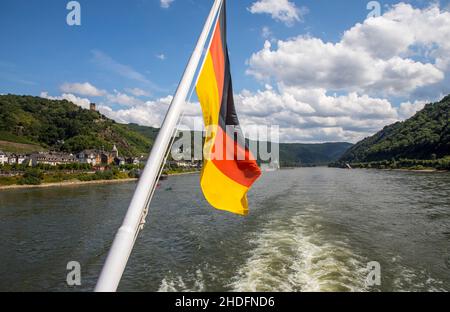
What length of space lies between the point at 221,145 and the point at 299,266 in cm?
994

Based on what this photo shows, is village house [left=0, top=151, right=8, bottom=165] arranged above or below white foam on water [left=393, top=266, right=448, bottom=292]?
above

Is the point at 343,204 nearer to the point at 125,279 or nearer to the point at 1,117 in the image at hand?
the point at 125,279

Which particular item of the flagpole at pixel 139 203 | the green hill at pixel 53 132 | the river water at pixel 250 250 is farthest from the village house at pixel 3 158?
the flagpole at pixel 139 203

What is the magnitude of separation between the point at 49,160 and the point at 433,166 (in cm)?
13535

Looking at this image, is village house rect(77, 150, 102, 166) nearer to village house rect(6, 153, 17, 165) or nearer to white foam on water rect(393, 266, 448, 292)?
village house rect(6, 153, 17, 165)

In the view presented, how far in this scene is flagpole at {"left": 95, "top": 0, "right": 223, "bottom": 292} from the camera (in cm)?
235

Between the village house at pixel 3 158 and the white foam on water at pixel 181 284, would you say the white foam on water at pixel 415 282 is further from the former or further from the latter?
the village house at pixel 3 158

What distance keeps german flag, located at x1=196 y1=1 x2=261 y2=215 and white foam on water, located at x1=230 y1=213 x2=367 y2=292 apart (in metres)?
7.53

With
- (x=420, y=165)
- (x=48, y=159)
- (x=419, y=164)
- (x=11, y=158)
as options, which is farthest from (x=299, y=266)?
(x=419, y=164)

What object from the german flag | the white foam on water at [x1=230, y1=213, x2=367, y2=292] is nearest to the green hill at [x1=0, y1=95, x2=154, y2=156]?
the white foam on water at [x1=230, y1=213, x2=367, y2=292]

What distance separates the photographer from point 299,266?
12.8 meters

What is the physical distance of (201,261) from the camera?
549 inches
